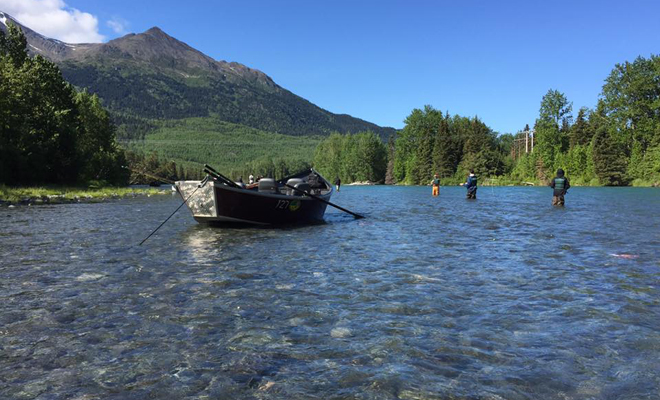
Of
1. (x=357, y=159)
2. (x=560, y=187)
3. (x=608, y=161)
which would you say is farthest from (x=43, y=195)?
(x=357, y=159)

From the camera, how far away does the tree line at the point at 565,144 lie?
80.5 metres

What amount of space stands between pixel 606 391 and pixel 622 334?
192 centimetres

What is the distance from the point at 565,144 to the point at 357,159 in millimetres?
68075

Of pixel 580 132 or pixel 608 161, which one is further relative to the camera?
pixel 580 132

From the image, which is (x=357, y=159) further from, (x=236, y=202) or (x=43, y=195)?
(x=236, y=202)

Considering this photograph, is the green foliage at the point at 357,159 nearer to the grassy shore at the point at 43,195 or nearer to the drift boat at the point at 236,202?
the grassy shore at the point at 43,195

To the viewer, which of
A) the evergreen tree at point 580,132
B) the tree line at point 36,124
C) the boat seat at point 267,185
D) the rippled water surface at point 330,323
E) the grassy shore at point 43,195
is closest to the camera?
the rippled water surface at point 330,323

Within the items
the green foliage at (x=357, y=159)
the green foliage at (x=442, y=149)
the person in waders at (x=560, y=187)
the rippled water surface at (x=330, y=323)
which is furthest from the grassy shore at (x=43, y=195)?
the green foliage at (x=357, y=159)

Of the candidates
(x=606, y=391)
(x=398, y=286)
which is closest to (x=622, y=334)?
(x=606, y=391)

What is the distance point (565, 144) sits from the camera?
333 ft

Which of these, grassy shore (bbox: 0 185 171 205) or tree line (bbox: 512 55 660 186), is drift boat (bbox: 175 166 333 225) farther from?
tree line (bbox: 512 55 660 186)

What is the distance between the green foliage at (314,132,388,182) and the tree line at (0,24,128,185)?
328 ft

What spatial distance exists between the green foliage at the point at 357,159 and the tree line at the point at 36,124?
99933 millimetres

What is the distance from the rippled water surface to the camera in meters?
4.34
